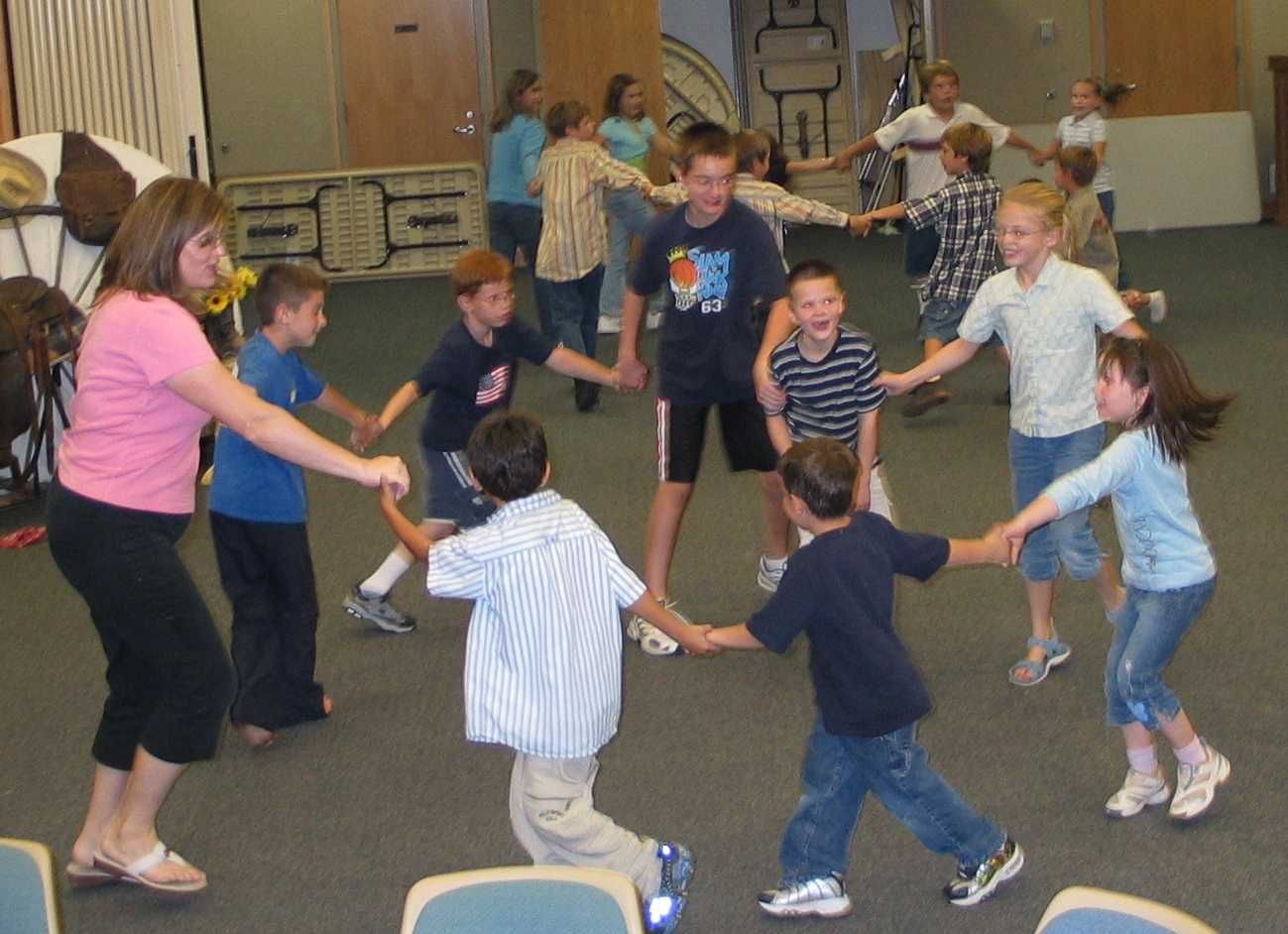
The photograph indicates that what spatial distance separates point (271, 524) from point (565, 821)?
1371mm

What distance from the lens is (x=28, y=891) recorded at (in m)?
2.14

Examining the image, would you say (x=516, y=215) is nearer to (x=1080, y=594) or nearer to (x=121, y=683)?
(x=1080, y=594)

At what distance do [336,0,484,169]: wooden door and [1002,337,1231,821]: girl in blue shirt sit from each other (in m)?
11.0

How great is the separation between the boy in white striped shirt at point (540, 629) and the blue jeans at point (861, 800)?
361 mm

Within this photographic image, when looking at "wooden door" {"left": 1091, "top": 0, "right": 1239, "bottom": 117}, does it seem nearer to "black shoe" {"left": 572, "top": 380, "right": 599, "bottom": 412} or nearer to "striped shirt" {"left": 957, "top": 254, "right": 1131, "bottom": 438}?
"black shoe" {"left": 572, "top": 380, "right": 599, "bottom": 412}

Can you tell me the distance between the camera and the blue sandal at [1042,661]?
4.35 meters

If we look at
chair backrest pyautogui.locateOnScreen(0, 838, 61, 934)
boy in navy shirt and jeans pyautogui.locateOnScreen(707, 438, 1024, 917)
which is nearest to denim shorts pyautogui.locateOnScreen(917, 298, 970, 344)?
boy in navy shirt and jeans pyautogui.locateOnScreen(707, 438, 1024, 917)

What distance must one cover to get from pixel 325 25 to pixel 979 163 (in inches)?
319

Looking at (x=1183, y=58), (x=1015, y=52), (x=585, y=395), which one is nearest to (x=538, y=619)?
(x=585, y=395)

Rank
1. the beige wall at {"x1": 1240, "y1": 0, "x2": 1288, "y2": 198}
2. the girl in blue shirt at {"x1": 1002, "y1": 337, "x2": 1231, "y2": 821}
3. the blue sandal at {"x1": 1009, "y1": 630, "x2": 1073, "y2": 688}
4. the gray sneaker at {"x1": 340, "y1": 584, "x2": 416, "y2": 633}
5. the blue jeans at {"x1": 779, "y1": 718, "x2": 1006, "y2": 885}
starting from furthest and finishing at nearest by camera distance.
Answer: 1. the beige wall at {"x1": 1240, "y1": 0, "x2": 1288, "y2": 198}
2. the gray sneaker at {"x1": 340, "y1": 584, "x2": 416, "y2": 633}
3. the blue sandal at {"x1": 1009, "y1": 630, "x2": 1073, "y2": 688}
4. the girl in blue shirt at {"x1": 1002, "y1": 337, "x2": 1231, "y2": 821}
5. the blue jeans at {"x1": 779, "y1": 718, "x2": 1006, "y2": 885}

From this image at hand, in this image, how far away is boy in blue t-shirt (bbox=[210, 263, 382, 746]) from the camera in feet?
13.2

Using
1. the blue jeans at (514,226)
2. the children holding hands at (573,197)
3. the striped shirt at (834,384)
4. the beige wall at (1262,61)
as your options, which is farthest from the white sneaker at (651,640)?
the beige wall at (1262,61)

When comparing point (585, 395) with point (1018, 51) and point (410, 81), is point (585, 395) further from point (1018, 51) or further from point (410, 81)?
point (1018, 51)

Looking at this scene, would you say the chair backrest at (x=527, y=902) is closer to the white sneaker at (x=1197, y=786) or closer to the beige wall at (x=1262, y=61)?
the white sneaker at (x=1197, y=786)
